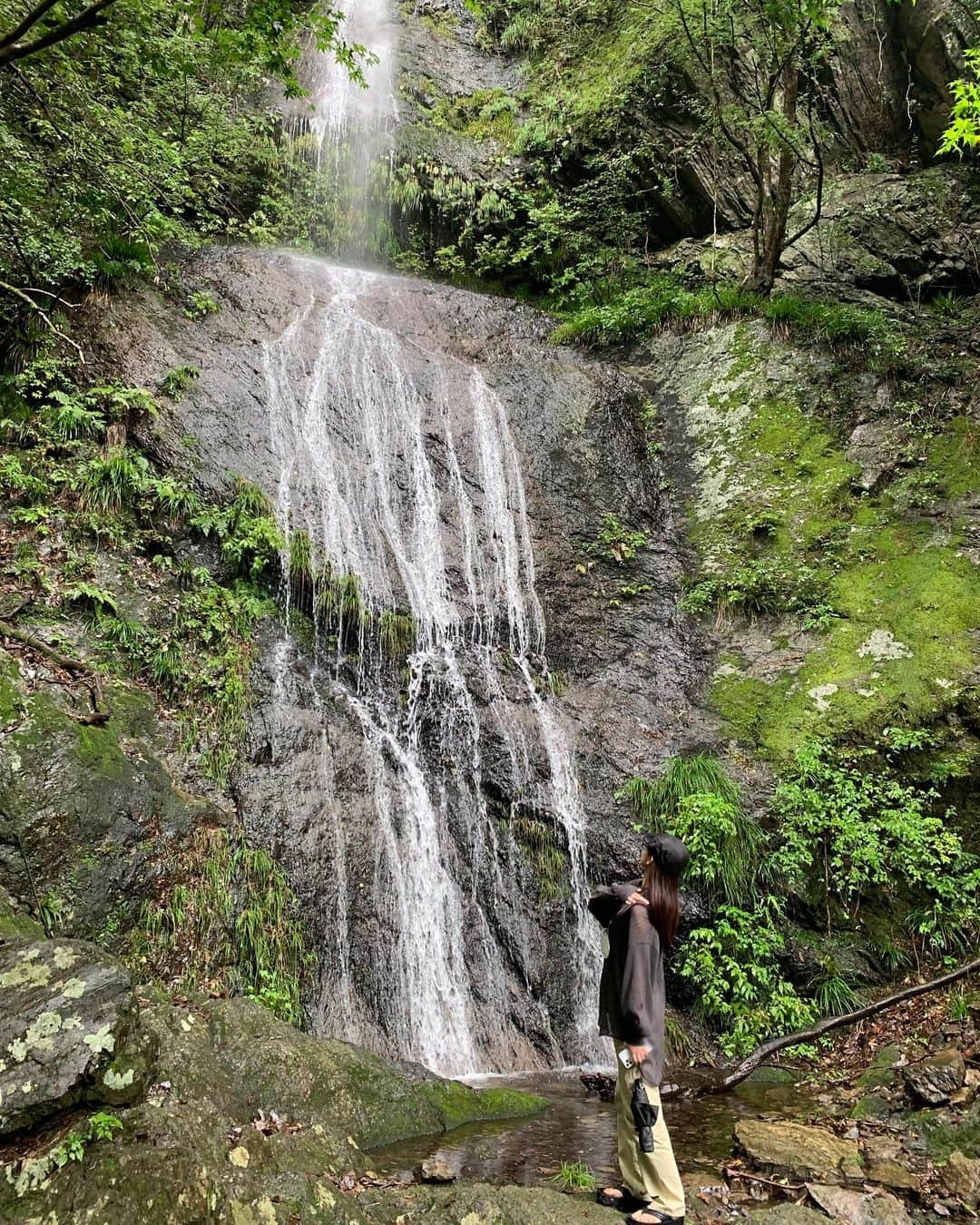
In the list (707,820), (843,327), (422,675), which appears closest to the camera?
(707,820)

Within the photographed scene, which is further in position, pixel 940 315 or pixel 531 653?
pixel 940 315

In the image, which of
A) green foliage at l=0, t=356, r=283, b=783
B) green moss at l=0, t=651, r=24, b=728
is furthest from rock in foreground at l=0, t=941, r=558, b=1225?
green foliage at l=0, t=356, r=283, b=783

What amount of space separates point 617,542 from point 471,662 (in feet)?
9.74

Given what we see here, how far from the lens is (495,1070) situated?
5746mm

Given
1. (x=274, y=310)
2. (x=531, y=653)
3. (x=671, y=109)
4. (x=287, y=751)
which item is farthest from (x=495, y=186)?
(x=287, y=751)

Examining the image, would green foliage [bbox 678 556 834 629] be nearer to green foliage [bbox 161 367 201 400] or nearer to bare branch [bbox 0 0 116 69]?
green foliage [bbox 161 367 201 400]

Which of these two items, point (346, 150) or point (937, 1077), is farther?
point (346, 150)

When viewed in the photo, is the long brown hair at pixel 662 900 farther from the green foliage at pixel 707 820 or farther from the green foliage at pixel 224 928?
the green foliage at pixel 707 820

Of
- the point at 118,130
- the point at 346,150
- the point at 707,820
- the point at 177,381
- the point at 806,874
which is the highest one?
the point at 346,150

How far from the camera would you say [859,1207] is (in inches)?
127

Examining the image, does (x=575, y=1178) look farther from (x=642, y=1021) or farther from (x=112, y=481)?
(x=112, y=481)

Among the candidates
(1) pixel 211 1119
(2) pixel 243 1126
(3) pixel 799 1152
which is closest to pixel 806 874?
(3) pixel 799 1152

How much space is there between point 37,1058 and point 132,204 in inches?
420

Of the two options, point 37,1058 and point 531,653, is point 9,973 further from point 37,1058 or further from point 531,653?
point 531,653
